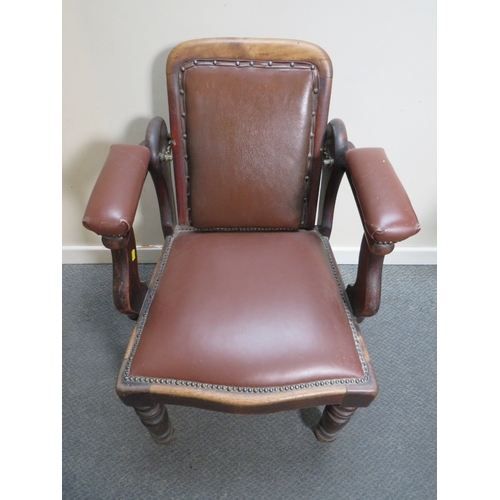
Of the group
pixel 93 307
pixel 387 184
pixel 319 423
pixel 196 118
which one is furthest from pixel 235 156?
pixel 93 307

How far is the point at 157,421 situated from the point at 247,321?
385 mm

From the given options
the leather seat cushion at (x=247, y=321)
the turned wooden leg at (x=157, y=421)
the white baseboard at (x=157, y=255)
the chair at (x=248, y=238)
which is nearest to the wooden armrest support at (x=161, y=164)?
the chair at (x=248, y=238)

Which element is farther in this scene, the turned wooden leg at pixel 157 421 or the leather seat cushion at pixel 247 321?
the turned wooden leg at pixel 157 421

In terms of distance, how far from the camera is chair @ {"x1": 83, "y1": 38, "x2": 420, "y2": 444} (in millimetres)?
764

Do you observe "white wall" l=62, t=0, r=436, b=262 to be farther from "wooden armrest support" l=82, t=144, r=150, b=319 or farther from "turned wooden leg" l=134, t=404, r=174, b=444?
"turned wooden leg" l=134, t=404, r=174, b=444

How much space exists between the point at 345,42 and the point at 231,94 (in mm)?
397

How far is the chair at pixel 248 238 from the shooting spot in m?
0.76

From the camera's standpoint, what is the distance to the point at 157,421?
0.97 m

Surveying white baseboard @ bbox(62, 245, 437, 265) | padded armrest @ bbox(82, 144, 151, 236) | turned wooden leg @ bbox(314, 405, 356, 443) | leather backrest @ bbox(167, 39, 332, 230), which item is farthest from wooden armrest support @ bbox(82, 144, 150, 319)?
white baseboard @ bbox(62, 245, 437, 265)

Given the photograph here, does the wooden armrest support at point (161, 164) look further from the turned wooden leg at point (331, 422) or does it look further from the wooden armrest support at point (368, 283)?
the turned wooden leg at point (331, 422)

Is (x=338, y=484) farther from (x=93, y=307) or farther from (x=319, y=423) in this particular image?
(x=93, y=307)

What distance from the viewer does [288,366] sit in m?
0.77

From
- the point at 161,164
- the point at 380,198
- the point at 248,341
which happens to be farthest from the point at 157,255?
the point at 380,198

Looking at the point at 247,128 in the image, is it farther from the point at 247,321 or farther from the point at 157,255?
the point at 157,255
